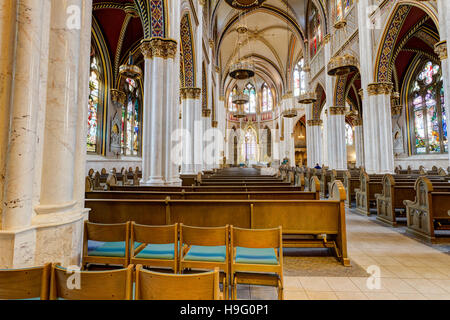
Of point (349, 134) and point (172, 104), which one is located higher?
point (349, 134)

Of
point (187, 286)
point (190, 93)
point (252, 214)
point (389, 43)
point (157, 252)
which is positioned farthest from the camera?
point (190, 93)

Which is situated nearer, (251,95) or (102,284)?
(102,284)

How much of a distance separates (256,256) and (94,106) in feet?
47.4

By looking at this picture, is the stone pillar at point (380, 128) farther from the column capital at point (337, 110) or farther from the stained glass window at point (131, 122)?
the stained glass window at point (131, 122)

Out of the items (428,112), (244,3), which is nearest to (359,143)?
(428,112)

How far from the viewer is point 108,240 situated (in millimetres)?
2602

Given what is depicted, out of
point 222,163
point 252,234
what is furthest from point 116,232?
point 222,163

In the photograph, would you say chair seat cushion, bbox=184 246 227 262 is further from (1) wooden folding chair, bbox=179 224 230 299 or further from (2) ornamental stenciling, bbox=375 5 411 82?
(2) ornamental stenciling, bbox=375 5 411 82

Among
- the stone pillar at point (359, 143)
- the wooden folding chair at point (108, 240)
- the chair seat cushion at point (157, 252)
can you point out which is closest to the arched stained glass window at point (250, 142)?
the stone pillar at point (359, 143)

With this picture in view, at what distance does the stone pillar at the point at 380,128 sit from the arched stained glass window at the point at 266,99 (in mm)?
23306

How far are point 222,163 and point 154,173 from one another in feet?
72.8

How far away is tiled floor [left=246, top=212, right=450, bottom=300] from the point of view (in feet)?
8.98

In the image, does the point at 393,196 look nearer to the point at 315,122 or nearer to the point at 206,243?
the point at 206,243

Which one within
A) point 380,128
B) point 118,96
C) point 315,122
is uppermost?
point 118,96
